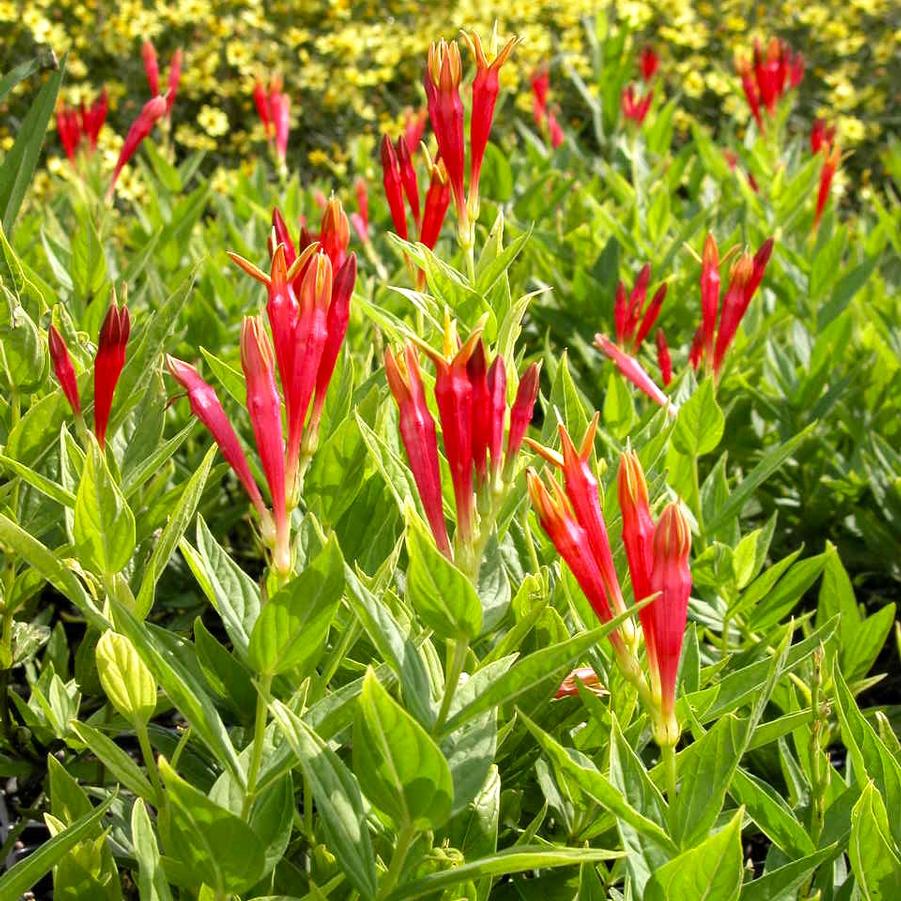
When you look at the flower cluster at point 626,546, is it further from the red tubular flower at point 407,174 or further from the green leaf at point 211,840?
the red tubular flower at point 407,174

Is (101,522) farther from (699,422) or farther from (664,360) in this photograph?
(664,360)

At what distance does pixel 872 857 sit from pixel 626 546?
1.07 ft

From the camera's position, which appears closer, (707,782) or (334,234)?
(707,782)

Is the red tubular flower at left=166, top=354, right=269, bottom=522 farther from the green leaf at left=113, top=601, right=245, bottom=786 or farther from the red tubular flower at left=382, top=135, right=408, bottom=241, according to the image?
the red tubular flower at left=382, top=135, right=408, bottom=241

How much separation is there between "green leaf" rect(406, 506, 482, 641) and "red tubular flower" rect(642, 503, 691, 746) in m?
0.15

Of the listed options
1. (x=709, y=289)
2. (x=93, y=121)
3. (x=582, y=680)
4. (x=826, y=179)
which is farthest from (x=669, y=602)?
(x=93, y=121)

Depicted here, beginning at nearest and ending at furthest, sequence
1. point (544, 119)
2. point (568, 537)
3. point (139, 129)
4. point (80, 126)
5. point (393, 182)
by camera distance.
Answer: point (568, 537)
point (393, 182)
point (139, 129)
point (80, 126)
point (544, 119)

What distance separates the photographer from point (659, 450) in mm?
1514

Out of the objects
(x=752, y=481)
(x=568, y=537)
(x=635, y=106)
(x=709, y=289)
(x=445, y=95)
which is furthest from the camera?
(x=635, y=106)

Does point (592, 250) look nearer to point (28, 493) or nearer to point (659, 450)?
point (659, 450)

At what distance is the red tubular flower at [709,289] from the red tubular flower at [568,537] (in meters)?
0.81

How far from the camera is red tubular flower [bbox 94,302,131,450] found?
3.91 feet

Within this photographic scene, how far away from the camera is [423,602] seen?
930 millimetres

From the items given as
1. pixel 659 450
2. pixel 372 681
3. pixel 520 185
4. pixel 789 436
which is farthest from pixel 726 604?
pixel 520 185
